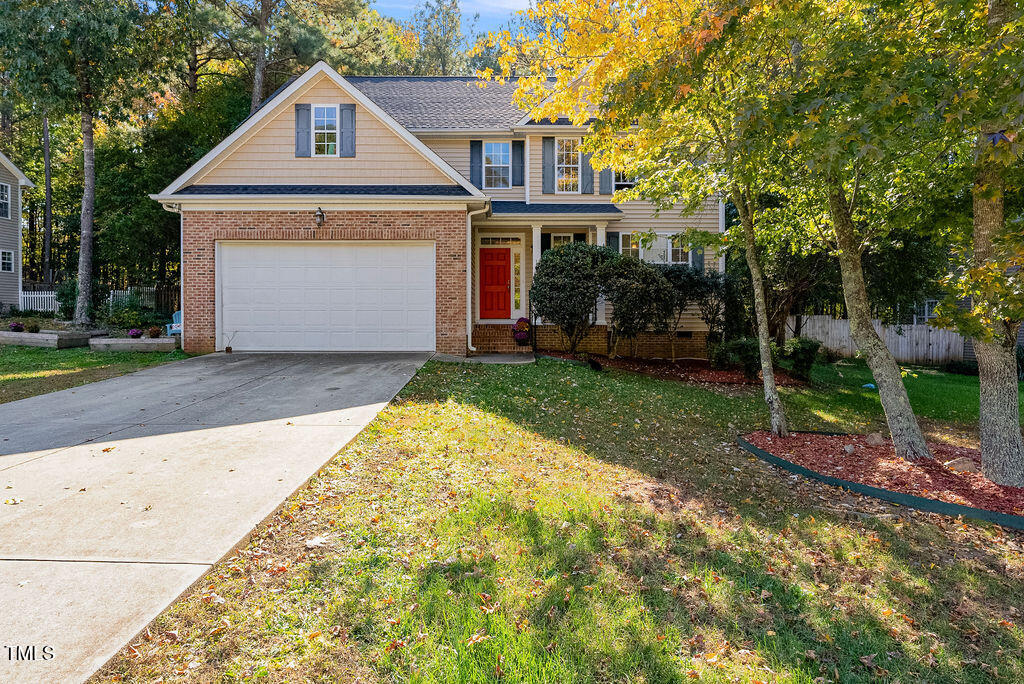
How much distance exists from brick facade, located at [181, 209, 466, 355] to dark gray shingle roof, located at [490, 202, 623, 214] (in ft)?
9.29

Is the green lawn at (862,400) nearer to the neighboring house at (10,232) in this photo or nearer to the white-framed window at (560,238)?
the white-framed window at (560,238)

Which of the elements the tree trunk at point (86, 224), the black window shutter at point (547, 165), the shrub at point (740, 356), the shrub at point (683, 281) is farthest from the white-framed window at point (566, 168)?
Answer: the tree trunk at point (86, 224)

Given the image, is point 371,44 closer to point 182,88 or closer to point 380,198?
point 182,88

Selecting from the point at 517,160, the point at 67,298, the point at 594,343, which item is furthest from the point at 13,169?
the point at 594,343

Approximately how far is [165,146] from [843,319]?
26.5 meters

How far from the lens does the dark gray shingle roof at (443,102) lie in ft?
52.3

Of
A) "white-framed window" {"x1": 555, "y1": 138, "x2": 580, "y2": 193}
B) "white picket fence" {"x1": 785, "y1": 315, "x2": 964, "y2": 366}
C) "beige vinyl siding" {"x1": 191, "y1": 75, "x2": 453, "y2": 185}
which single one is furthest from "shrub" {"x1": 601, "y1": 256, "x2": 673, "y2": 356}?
"white picket fence" {"x1": 785, "y1": 315, "x2": 964, "y2": 366}

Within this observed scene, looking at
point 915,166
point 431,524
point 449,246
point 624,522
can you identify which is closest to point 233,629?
point 431,524

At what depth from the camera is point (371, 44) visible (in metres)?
25.6

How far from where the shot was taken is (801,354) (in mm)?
13102

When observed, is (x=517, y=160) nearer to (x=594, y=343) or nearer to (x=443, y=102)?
A: (x=443, y=102)

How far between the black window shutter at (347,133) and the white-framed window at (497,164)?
13.9 ft

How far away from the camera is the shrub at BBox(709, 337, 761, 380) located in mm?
12831

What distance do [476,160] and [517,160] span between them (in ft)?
3.69
